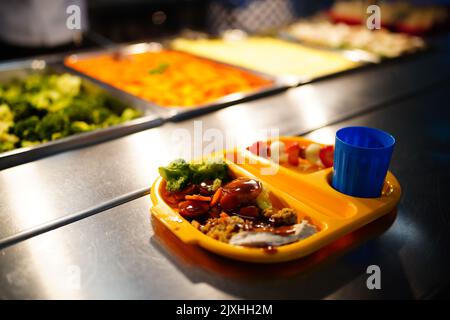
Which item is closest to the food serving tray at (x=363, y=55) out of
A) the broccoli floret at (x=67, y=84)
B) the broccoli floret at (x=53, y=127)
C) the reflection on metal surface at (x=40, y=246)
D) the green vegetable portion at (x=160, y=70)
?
the green vegetable portion at (x=160, y=70)

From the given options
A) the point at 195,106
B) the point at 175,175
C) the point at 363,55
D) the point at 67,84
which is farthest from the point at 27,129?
the point at 363,55

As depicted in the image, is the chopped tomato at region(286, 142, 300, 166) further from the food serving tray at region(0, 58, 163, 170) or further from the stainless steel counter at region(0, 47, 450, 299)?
the food serving tray at region(0, 58, 163, 170)

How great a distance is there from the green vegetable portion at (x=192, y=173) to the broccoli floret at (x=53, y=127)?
0.67 meters

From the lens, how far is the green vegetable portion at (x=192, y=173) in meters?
1.20

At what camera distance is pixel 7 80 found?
2.44 metres

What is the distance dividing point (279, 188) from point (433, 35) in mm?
2938

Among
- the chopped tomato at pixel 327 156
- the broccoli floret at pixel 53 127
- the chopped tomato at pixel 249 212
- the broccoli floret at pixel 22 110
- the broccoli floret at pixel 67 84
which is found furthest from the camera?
the broccoli floret at pixel 67 84

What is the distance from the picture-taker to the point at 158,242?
1.09m

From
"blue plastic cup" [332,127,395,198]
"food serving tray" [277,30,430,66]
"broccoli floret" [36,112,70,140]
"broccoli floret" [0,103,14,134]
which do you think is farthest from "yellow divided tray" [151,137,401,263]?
"food serving tray" [277,30,430,66]

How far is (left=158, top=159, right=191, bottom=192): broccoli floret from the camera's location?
47.1 inches

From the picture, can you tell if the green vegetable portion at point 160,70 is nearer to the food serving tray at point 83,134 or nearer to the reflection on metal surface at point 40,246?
the food serving tray at point 83,134

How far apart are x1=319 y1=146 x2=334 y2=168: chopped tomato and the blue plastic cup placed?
5.4 inches

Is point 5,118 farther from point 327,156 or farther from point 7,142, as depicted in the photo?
point 327,156
